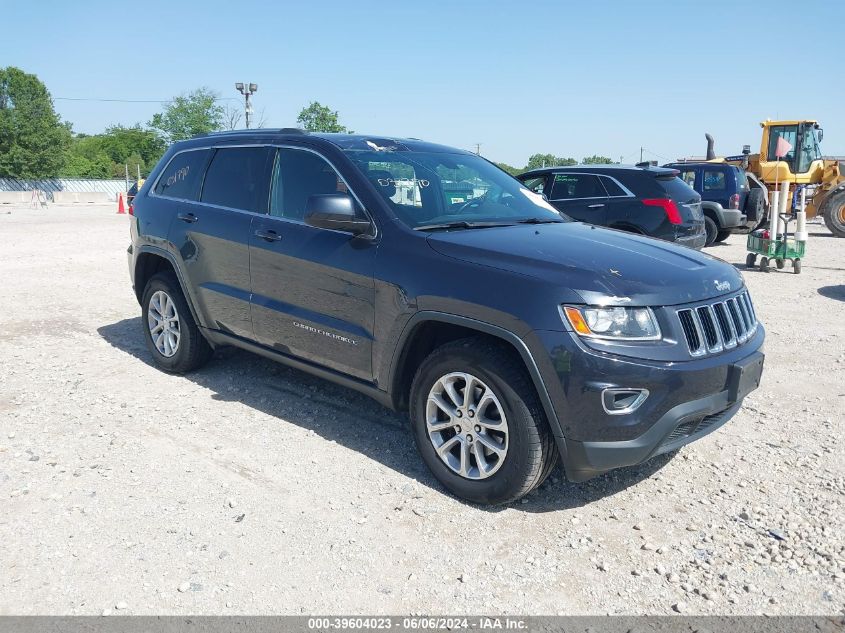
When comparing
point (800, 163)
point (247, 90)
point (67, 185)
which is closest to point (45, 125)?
point (67, 185)

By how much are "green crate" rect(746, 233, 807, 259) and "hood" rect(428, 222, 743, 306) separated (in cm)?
909

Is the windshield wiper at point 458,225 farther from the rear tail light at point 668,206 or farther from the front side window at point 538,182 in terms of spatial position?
the front side window at point 538,182

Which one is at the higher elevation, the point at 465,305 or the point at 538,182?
the point at 538,182

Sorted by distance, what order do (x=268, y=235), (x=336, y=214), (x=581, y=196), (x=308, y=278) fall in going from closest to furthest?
(x=336, y=214), (x=308, y=278), (x=268, y=235), (x=581, y=196)

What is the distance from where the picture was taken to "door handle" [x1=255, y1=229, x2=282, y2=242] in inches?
183

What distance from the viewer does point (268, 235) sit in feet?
15.4

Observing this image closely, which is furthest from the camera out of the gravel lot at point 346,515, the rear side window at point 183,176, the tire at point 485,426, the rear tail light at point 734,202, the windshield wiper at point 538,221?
the rear tail light at point 734,202

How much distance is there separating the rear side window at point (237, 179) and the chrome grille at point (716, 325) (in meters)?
2.81

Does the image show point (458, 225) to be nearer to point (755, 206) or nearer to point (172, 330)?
point (172, 330)

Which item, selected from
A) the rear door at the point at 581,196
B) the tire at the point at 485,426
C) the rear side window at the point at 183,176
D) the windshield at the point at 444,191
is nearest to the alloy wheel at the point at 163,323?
the rear side window at the point at 183,176

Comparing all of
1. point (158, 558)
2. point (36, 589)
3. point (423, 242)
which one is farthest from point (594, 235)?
point (36, 589)

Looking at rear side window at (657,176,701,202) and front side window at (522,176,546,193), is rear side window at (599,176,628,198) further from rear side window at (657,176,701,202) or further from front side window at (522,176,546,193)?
front side window at (522,176,546,193)

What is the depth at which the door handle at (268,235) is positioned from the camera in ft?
15.2

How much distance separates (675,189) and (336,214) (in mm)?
7577
